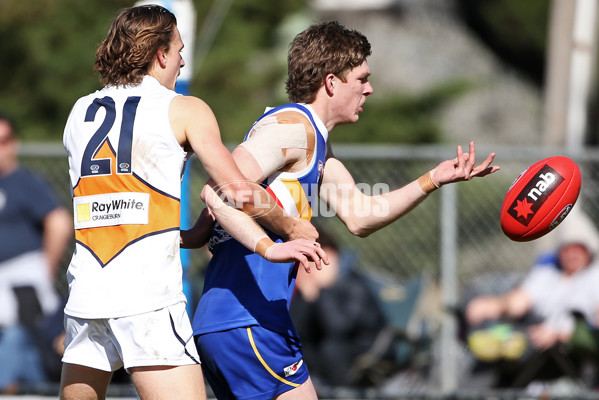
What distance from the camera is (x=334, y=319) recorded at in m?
6.83

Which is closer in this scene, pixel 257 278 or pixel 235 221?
pixel 235 221

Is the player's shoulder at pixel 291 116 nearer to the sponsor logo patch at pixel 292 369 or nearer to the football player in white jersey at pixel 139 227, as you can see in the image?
the football player in white jersey at pixel 139 227

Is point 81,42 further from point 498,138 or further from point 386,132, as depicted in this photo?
point 498,138

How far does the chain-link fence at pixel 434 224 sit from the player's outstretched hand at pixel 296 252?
12.9 ft

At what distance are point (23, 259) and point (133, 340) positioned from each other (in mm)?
4196

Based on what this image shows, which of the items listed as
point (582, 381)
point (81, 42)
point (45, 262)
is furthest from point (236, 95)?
point (582, 381)

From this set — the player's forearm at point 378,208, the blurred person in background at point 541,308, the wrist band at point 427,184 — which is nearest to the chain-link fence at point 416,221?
the blurred person in background at point 541,308

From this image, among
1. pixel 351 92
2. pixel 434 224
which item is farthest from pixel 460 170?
pixel 434 224

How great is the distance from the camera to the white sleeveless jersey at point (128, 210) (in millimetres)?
3006

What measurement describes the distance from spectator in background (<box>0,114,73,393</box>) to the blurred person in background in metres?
3.37

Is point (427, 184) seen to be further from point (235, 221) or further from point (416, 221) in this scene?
point (416, 221)

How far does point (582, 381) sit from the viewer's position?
22.2 ft

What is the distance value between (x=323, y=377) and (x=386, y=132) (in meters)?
7.53

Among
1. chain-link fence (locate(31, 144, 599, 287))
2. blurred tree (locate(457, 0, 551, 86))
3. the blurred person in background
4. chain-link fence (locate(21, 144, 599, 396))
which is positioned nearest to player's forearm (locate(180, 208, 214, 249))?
chain-link fence (locate(21, 144, 599, 396))
